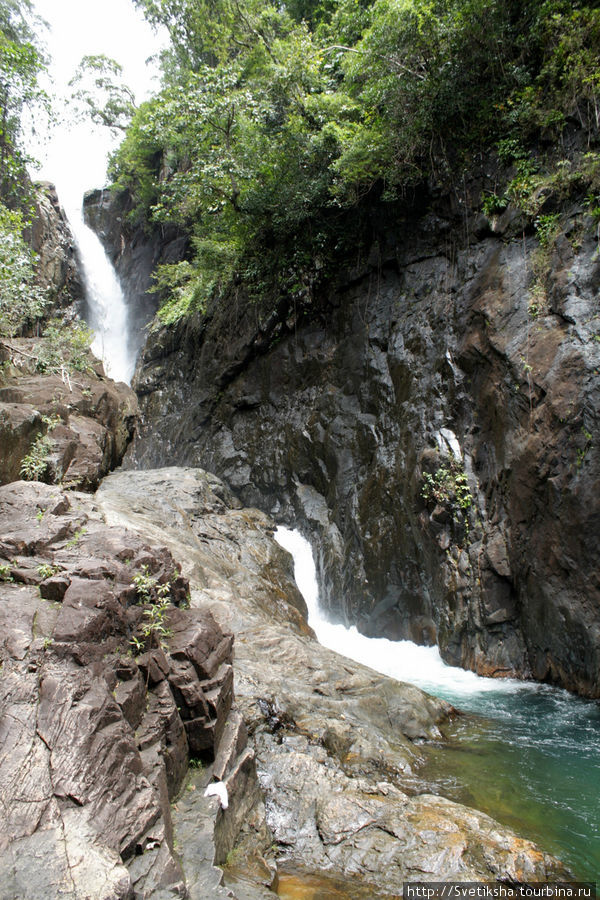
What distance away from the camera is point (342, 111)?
39.4ft

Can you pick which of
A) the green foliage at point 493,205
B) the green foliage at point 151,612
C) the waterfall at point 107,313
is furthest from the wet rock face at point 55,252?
the green foliage at point 151,612

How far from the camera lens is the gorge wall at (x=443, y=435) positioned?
775 cm

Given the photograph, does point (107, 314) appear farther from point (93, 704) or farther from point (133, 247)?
point (93, 704)

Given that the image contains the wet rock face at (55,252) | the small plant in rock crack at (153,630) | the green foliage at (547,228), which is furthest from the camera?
the wet rock face at (55,252)

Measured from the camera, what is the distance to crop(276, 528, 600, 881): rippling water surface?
15.2ft

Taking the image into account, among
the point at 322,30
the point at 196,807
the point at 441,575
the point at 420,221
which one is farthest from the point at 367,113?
the point at 196,807

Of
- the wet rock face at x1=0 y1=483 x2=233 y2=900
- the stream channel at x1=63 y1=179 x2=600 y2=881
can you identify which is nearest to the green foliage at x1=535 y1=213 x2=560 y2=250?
the stream channel at x1=63 y1=179 x2=600 y2=881

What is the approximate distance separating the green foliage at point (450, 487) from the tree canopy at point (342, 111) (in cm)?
603

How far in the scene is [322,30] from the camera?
1533 cm

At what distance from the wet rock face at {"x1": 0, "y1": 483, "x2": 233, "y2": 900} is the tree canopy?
394 inches

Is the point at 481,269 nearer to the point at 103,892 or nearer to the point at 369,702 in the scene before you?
the point at 369,702

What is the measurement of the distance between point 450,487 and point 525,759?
4669mm

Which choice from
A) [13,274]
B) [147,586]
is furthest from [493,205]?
[147,586]

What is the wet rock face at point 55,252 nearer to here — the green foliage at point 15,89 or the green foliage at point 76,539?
the green foliage at point 15,89
